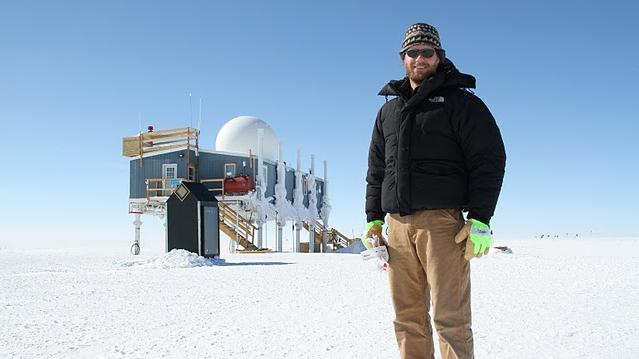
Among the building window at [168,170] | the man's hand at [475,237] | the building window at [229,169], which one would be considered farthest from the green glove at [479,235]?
the building window at [168,170]

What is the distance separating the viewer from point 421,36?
3.42m

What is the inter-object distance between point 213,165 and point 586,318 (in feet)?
83.2

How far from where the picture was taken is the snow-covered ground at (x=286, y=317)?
4.81 metres

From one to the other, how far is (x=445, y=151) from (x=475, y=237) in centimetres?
55

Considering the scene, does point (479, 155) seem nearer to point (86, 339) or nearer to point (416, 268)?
point (416, 268)

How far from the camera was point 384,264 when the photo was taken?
364cm

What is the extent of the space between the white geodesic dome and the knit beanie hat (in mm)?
29440

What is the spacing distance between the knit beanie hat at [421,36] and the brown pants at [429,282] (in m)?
1.06

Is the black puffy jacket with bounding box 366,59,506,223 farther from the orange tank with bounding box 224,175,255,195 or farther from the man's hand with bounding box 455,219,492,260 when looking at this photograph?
the orange tank with bounding box 224,175,255,195

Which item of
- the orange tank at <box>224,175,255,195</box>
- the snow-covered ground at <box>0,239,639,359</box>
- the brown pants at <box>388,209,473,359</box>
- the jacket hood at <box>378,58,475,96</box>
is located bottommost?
the snow-covered ground at <box>0,239,639,359</box>

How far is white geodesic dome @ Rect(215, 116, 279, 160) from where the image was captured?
109 feet

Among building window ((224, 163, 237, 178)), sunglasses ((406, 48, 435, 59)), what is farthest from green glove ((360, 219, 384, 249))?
building window ((224, 163, 237, 178))

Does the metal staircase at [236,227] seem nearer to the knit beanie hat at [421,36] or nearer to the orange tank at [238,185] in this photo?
the orange tank at [238,185]

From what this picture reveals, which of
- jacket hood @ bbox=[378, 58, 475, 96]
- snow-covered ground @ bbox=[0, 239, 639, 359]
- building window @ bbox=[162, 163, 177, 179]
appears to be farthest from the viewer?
building window @ bbox=[162, 163, 177, 179]
